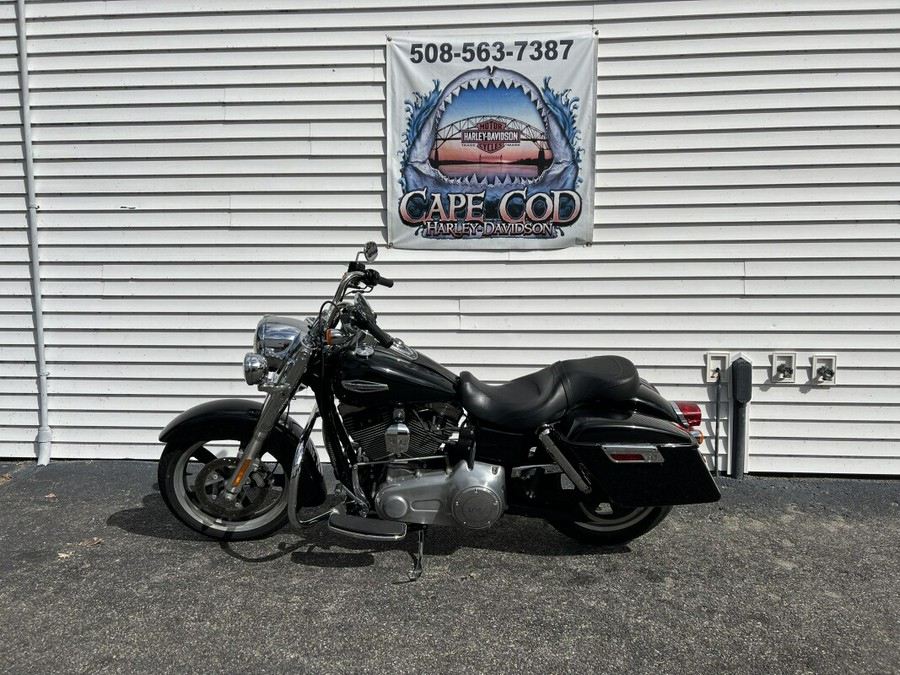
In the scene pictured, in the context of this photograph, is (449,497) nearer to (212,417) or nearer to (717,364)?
(212,417)

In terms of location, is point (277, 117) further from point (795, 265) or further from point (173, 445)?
point (795, 265)

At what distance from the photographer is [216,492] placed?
10.8 feet

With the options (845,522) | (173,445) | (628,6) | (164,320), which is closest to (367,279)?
(173,445)

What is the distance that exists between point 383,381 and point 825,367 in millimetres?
2880

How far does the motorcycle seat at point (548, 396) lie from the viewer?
2.89 m

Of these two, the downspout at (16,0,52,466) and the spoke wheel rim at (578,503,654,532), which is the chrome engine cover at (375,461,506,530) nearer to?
the spoke wheel rim at (578,503,654,532)

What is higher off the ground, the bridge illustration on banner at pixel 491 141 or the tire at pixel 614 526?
the bridge illustration on banner at pixel 491 141

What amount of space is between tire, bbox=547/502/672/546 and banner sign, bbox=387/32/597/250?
1.79 m

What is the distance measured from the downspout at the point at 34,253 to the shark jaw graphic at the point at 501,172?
2.49 metres

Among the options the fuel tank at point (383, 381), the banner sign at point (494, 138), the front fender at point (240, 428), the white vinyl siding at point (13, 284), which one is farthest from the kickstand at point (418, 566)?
the white vinyl siding at point (13, 284)

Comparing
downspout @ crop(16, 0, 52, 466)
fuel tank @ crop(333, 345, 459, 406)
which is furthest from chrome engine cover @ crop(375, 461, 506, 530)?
downspout @ crop(16, 0, 52, 466)

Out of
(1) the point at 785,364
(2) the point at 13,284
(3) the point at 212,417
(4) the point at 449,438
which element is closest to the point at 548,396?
(4) the point at 449,438

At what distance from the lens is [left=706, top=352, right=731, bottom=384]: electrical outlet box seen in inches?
164

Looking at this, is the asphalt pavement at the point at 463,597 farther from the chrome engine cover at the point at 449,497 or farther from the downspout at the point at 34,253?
the downspout at the point at 34,253
